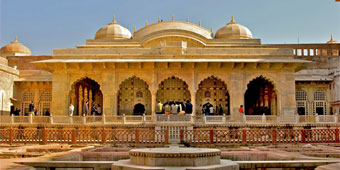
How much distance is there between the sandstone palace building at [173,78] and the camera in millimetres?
18922

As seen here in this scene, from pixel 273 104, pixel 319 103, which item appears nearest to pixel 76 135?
pixel 273 104

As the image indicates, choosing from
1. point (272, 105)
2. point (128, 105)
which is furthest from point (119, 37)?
point (272, 105)

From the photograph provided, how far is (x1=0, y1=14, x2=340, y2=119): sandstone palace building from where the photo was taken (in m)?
18.9

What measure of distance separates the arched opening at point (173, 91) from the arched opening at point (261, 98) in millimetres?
3858

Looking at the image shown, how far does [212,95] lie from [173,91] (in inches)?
84.9

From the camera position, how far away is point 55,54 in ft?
63.9

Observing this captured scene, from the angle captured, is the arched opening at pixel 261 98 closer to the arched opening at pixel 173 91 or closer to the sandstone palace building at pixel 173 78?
the sandstone palace building at pixel 173 78

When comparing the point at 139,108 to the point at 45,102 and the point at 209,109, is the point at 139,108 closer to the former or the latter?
the point at 209,109

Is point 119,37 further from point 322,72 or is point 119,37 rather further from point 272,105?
point 322,72

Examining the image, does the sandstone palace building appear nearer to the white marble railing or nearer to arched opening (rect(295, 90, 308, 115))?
arched opening (rect(295, 90, 308, 115))

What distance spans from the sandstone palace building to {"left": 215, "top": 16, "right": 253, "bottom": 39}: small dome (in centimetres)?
12

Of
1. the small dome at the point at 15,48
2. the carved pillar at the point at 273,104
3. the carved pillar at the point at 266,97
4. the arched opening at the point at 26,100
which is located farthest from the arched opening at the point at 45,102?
the carved pillar at the point at 273,104

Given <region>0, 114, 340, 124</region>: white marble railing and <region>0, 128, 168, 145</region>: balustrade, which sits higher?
<region>0, 114, 340, 124</region>: white marble railing

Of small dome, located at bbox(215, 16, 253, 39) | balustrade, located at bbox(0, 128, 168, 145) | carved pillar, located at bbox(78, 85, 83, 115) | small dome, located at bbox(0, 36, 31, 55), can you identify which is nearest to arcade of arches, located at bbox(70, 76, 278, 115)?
carved pillar, located at bbox(78, 85, 83, 115)
